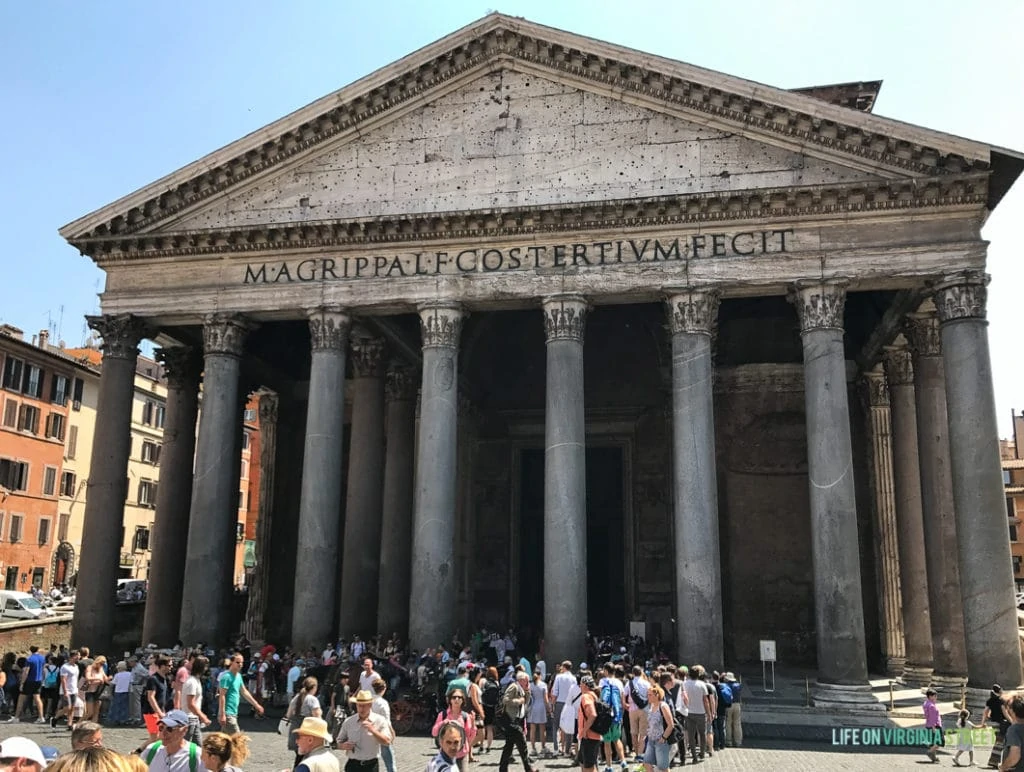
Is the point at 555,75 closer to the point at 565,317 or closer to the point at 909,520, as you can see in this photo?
the point at 565,317

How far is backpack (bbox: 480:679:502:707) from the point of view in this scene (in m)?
10.7

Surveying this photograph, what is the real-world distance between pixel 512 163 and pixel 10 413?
83.0 ft

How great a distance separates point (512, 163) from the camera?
681 inches

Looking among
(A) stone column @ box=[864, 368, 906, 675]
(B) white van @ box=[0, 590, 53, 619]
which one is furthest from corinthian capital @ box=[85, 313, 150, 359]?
(A) stone column @ box=[864, 368, 906, 675]

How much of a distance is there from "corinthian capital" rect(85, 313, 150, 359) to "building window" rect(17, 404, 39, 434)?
18412 mm

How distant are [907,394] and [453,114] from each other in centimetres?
1178

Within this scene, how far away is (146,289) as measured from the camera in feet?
60.2

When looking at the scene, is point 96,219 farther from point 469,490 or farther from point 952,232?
point 952,232

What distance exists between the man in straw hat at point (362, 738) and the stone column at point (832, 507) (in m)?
10.1

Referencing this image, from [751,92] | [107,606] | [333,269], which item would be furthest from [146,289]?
[751,92]

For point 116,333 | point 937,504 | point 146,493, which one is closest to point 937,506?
point 937,504

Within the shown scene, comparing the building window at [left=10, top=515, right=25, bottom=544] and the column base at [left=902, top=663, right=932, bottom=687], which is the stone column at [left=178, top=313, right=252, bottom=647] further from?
the building window at [left=10, top=515, right=25, bottom=544]

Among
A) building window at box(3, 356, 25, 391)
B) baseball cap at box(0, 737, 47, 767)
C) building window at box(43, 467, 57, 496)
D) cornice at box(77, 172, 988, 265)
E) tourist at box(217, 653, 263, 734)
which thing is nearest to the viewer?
baseball cap at box(0, 737, 47, 767)

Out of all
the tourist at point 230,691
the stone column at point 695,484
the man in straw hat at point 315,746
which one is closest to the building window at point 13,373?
the stone column at point 695,484
